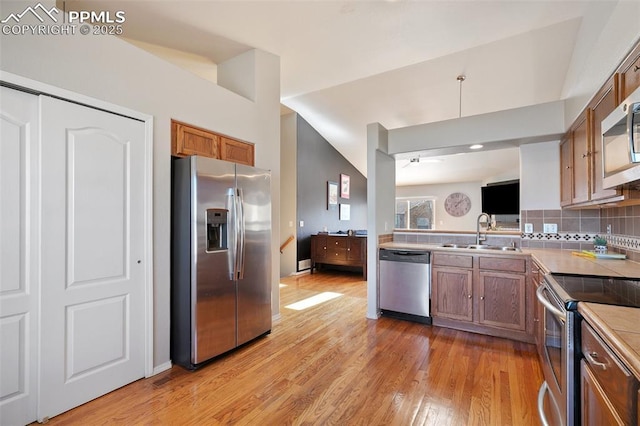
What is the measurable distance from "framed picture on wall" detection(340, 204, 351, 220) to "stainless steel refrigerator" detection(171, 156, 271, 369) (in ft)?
16.7

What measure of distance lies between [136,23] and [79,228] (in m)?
1.97

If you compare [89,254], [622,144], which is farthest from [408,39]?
[89,254]

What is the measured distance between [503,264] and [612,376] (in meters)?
2.21

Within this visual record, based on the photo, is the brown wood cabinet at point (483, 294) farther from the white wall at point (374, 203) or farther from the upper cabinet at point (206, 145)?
the upper cabinet at point (206, 145)

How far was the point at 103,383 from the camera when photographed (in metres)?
2.00

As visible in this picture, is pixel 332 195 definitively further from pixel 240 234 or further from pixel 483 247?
pixel 240 234

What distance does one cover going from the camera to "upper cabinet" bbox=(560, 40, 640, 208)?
1600mm

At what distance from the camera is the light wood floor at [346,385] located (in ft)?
5.84

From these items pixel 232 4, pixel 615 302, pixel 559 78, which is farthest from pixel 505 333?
pixel 232 4

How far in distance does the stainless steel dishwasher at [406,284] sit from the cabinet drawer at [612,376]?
215 cm

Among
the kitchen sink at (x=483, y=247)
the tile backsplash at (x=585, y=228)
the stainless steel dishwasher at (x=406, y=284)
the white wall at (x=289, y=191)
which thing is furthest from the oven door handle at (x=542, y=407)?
the white wall at (x=289, y=191)

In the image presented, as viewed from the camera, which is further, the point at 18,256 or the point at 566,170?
the point at 566,170

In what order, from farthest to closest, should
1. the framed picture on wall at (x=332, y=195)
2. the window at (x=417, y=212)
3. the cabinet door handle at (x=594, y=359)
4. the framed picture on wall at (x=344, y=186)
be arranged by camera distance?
1. the window at (x=417, y=212)
2. the framed picture on wall at (x=344, y=186)
3. the framed picture on wall at (x=332, y=195)
4. the cabinet door handle at (x=594, y=359)

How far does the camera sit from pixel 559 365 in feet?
4.71
